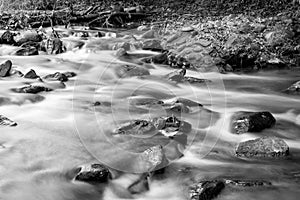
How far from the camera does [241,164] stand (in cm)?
425

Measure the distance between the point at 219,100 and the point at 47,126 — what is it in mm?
3403

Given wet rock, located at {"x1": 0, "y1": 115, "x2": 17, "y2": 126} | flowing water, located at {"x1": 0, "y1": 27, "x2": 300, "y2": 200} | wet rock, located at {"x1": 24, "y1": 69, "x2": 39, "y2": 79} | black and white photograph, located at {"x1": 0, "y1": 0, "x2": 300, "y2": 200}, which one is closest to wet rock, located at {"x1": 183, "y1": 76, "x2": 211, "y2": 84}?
black and white photograph, located at {"x1": 0, "y1": 0, "x2": 300, "y2": 200}

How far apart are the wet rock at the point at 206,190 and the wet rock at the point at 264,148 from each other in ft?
2.83

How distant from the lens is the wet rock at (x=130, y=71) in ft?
28.5

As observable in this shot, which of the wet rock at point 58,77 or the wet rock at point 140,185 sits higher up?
the wet rock at point 58,77

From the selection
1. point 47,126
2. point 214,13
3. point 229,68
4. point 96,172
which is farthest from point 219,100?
point 214,13

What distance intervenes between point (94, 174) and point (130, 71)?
521 centimetres

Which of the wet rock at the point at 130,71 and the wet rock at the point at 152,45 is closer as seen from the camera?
the wet rock at the point at 130,71

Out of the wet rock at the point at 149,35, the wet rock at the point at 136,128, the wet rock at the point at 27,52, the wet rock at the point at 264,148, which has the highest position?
the wet rock at the point at 149,35

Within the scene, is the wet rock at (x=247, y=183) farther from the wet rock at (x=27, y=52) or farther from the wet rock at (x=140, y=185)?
the wet rock at (x=27, y=52)

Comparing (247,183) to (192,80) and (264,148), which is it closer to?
(264,148)

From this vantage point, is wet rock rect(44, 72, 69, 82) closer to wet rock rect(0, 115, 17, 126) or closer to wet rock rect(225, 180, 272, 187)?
wet rock rect(0, 115, 17, 126)

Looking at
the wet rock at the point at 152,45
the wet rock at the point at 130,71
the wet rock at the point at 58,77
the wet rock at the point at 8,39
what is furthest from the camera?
the wet rock at the point at 8,39

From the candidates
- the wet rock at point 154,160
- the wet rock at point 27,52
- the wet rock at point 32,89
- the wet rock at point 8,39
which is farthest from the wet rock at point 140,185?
the wet rock at point 8,39
